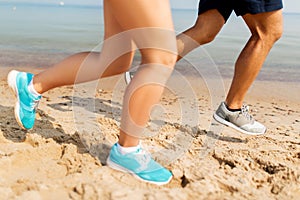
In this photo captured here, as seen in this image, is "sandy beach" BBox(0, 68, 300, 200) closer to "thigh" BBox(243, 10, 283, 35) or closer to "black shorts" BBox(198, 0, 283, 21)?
"thigh" BBox(243, 10, 283, 35)

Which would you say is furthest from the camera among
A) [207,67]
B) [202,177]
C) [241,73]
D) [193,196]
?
[207,67]

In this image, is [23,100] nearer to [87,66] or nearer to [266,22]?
[87,66]

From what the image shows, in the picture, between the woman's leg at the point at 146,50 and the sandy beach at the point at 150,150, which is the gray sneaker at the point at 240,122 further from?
the woman's leg at the point at 146,50

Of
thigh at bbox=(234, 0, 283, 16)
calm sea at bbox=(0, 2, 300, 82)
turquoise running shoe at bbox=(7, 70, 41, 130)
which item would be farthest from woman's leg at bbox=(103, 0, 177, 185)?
calm sea at bbox=(0, 2, 300, 82)

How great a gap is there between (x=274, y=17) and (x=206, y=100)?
5.80 ft

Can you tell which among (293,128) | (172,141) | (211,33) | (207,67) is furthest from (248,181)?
(207,67)

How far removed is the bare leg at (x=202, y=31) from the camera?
2.90 meters

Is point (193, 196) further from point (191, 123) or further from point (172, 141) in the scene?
point (191, 123)

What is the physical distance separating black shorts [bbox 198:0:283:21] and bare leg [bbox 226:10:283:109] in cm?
6

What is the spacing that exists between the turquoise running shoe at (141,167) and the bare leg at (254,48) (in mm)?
1044

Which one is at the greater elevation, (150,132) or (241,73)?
(241,73)

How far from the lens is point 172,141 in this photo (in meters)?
2.82

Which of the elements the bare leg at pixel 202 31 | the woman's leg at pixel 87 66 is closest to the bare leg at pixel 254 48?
the bare leg at pixel 202 31

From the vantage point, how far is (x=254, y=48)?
2895mm
